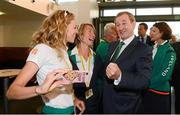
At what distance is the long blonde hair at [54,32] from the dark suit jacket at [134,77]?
1.99ft

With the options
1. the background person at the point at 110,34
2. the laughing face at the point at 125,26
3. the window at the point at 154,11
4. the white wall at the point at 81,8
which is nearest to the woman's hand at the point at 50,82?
the laughing face at the point at 125,26

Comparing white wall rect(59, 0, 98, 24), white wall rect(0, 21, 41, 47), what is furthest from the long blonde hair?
white wall rect(0, 21, 41, 47)

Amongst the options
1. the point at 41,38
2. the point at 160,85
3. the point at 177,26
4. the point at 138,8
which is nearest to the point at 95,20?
the point at 138,8

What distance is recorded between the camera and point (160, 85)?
3225 mm

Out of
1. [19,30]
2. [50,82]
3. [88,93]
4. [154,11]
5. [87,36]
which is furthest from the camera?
[154,11]

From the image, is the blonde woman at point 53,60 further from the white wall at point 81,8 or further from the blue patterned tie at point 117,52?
the white wall at point 81,8

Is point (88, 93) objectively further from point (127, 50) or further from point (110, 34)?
point (110, 34)

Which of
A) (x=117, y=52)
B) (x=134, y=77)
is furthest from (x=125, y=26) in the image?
(x=134, y=77)

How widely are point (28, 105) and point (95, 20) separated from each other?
385 centimetres

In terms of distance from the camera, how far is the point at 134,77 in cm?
210

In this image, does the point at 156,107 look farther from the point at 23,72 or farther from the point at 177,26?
the point at 177,26

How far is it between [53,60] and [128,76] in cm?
66

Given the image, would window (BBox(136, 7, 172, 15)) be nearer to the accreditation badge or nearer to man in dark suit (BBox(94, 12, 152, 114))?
the accreditation badge

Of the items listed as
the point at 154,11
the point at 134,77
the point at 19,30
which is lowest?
the point at 134,77
